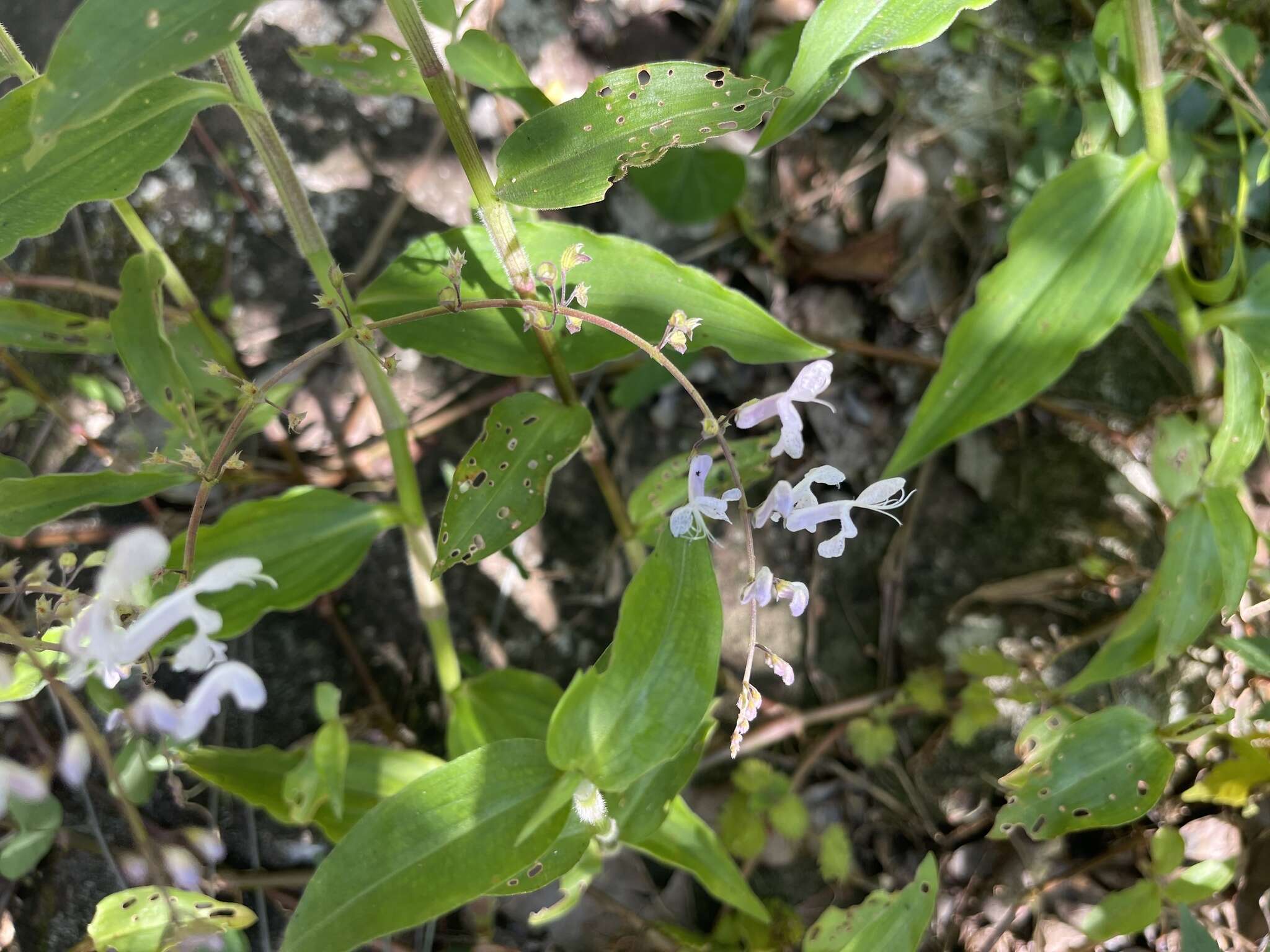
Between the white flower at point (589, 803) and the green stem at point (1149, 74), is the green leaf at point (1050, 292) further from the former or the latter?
the white flower at point (589, 803)

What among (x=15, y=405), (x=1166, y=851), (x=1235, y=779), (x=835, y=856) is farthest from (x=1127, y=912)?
(x=15, y=405)

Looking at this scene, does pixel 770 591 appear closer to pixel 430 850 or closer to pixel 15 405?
pixel 430 850

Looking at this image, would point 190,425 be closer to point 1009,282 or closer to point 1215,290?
point 1009,282

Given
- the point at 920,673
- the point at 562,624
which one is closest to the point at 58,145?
the point at 562,624

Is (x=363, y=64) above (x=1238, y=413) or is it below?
above

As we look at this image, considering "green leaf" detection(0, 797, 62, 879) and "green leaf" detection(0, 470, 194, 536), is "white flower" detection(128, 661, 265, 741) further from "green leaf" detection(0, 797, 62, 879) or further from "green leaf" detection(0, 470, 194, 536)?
"green leaf" detection(0, 797, 62, 879)

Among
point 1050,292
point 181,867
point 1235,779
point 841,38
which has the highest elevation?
point 841,38

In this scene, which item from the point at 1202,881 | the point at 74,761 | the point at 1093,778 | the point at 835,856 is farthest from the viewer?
the point at 835,856
